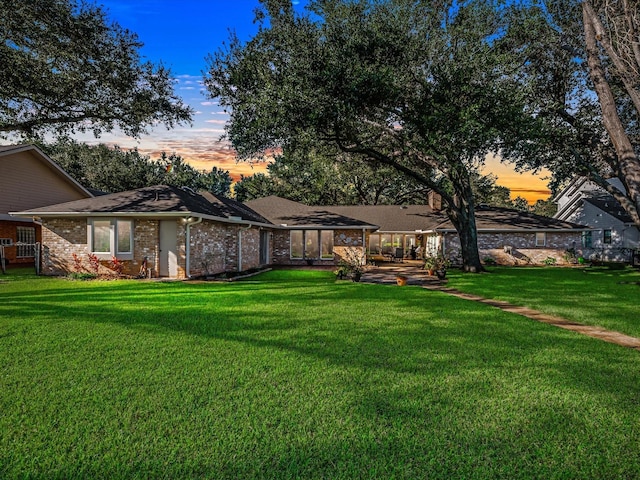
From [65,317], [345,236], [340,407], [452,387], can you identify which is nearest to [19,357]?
[65,317]

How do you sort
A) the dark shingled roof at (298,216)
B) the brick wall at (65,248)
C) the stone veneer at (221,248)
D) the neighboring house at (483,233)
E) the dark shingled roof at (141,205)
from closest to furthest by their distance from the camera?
the dark shingled roof at (141,205) < the brick wall at (65,248) < the stone veneer at (221,248) < the dark shingled roof at (298,216) < the neighboring house at (483,233)

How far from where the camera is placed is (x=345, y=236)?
2166 centimetres

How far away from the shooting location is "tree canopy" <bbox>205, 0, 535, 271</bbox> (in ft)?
42.5

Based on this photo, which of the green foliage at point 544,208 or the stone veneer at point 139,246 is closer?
the stone veneer at point 139,246

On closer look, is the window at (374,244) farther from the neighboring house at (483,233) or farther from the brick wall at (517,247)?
the brick wall at (517,247)

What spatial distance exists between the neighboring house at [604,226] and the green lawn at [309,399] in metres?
25.3

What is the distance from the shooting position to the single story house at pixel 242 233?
1392 cm

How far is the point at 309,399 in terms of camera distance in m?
3.68

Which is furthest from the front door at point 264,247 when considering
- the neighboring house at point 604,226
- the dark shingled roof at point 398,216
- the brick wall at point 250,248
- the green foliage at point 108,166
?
the green foliage at point 108,166

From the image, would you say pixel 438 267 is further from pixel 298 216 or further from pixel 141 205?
pixel 141 205

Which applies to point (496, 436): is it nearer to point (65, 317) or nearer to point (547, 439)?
point (547, 439)

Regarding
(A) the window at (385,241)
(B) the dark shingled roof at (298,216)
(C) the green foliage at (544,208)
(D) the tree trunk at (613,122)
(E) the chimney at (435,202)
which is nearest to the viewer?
(D) the tree trunk at (613,122)

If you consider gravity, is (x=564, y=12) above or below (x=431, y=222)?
Result: above

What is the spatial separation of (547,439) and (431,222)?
80.1 ft
